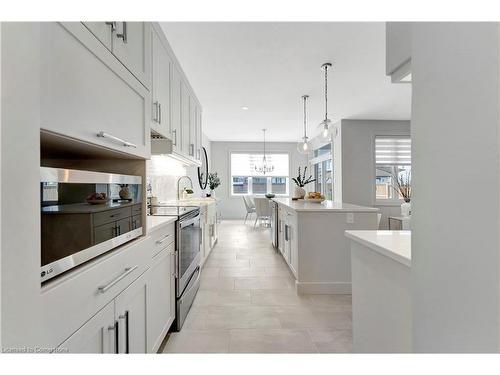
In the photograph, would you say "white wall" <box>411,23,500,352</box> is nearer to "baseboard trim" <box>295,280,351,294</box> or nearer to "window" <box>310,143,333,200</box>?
"baseboard trim" <box>295,280,351,294</box>

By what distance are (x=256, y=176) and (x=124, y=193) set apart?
7.56m

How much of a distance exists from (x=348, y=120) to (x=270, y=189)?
378 cm

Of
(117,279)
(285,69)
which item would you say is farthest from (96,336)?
(285,69)

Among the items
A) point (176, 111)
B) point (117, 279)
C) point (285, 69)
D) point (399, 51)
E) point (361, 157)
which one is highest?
point (285, 69)

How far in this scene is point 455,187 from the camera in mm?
579

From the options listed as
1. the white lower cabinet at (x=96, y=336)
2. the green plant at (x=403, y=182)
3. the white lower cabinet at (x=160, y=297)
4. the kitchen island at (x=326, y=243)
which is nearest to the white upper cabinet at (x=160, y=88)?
the white lower cabinet at (x=160, y=297)

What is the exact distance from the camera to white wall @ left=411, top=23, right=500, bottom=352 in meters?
0.49

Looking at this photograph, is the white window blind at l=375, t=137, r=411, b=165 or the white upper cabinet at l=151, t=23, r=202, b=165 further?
the white window blind at l=375, t=137, r=411, b=165

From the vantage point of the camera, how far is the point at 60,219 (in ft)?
2.57

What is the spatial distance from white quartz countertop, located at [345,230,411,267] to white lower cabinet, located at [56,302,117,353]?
3.71 ft

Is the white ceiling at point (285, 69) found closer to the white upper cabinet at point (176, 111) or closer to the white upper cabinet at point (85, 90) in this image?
the white upper cabinet at point (176, 111)

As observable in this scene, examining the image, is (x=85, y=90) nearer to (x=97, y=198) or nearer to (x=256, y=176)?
(x=97, y=198)

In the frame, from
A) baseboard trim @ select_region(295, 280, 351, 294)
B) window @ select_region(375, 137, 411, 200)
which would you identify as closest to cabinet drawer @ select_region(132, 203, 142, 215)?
baseboard trim @ select_region(295, 280, 351, 294)
